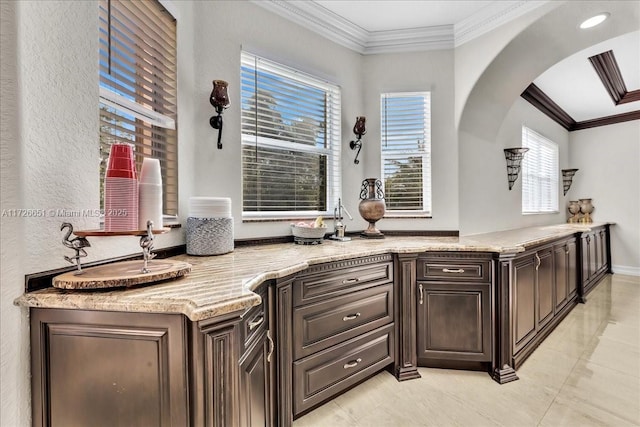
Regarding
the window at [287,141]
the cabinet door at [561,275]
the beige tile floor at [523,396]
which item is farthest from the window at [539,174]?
the window at [287,141]

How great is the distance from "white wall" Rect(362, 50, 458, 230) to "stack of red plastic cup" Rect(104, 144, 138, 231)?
2001 mm

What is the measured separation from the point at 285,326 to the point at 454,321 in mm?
1279

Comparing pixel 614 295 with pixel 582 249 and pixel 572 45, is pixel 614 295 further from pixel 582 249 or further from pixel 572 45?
pixel 572 45

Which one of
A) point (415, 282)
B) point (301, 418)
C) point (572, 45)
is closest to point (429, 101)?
point (572, 45)

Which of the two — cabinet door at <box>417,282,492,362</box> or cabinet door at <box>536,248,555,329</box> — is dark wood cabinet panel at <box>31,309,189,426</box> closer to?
cabinet door at <box>417,282,492,362</box>

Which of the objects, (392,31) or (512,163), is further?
(512,163)

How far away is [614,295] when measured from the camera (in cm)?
387

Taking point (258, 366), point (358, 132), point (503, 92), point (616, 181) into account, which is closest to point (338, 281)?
point (258, 366)

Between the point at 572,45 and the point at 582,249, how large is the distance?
2.43 metres

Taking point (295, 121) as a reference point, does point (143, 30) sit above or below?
above

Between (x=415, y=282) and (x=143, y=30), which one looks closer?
(x=143, y=30)

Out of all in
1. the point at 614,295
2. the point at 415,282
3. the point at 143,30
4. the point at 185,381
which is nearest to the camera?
the point at 185,381

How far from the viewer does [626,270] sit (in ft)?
15.8

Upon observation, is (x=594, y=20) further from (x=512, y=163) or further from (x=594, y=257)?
(x=594, y=257)
